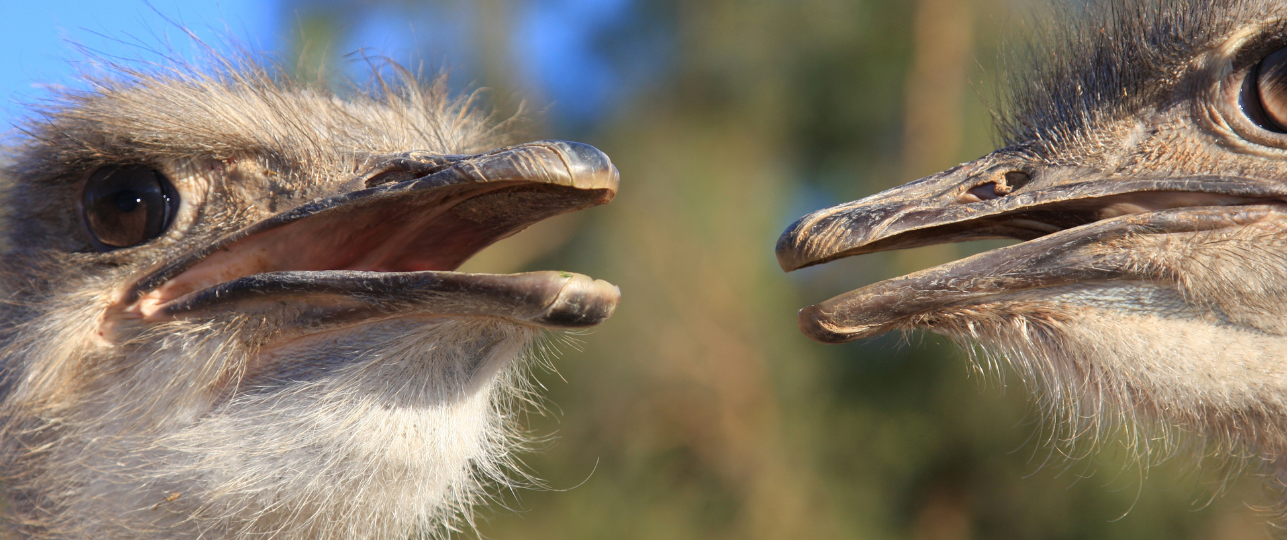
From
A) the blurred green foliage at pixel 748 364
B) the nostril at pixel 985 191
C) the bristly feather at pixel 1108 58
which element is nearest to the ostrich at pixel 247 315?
the nostril at pixel 985 191

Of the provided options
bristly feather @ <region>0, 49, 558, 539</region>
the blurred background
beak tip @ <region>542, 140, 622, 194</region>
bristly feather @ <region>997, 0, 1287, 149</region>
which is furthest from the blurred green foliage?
beak tip @ <region>542, 140, 622, 194</region>

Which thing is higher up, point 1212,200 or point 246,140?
point 1212,200

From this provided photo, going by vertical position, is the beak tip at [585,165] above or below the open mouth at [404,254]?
above

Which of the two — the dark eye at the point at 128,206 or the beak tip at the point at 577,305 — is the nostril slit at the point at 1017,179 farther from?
the dark eye at the point at 128,206

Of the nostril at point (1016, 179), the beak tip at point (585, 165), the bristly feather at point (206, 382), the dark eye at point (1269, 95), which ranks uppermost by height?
the dark eye at point (1269, 95)

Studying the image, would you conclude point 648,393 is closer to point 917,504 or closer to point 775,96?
point 917,504

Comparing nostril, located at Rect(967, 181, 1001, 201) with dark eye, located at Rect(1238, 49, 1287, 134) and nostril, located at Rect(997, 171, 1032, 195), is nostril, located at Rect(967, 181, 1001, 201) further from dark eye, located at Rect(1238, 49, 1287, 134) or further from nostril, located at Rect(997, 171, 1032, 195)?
dark eye, located at Rect(1238, 49, 1287, 134)

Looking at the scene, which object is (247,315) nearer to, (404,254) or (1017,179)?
(404,254)

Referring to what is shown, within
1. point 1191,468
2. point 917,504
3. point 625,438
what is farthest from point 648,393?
point 1191,468

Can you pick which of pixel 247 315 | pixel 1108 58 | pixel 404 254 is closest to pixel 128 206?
pixel 247 315
